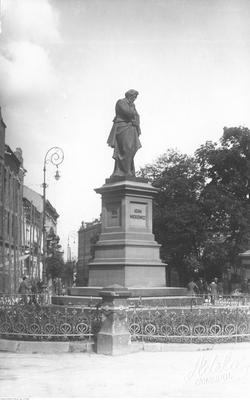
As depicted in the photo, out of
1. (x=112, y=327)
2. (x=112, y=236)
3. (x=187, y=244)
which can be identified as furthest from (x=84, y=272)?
(x=112, y=327)

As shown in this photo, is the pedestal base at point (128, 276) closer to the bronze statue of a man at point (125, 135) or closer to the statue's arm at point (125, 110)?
the bronze statue of a man at point (125, 135)

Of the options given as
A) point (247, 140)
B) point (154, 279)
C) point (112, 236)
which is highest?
point (247, 140)

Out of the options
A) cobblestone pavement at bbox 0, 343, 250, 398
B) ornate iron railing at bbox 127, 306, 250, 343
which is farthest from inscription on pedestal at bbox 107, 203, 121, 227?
cobblestone pavement at bbox 0, 343, 250, 398

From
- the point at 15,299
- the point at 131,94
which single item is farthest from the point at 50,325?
the point at 131,94

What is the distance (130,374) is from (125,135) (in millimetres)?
9890

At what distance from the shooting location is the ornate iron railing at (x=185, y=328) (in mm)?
12109

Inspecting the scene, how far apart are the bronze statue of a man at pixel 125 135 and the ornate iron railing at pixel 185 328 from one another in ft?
20.9

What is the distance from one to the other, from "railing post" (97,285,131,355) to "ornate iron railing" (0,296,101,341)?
1.88 ft

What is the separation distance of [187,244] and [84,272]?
45112mm

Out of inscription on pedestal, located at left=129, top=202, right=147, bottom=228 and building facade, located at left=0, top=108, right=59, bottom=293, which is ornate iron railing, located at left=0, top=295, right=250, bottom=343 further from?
building facade, located at left=0, top=108, right=59, bottom=293

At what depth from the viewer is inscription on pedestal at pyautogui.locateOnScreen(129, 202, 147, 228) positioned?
16.8 metres

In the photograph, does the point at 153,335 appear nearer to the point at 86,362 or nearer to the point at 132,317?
the point at 132,317

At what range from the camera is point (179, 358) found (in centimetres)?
1071
